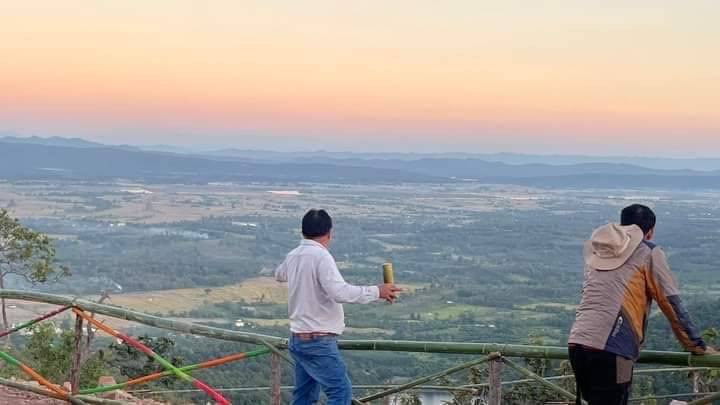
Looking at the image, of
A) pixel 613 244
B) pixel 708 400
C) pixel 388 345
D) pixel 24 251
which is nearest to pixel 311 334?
pixel 388 345

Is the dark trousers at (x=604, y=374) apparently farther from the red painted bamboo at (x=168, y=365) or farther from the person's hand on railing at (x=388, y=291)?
the red painted bamboo at (x=168, y=365)

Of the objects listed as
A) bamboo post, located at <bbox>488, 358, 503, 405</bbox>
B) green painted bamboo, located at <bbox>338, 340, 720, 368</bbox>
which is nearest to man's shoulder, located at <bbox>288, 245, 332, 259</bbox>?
green painted bamboo, located at <bbox>338, 340, 720, 368</bbox>

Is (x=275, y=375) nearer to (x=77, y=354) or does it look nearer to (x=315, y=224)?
(x=315, y=224)

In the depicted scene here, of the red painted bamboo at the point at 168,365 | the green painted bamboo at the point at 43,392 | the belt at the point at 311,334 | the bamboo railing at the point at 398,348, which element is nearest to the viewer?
the bamboo railing at the point at 398,348

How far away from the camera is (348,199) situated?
9506cm

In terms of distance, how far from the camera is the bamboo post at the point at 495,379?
14.1 feet

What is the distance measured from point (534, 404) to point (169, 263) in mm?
48494

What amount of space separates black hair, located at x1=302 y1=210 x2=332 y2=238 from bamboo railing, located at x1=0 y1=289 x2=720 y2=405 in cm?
71

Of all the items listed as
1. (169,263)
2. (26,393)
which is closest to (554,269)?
(169,263)

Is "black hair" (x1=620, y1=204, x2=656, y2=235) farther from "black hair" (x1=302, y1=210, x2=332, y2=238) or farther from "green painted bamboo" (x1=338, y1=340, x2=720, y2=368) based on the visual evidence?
"black hair" (x1=302, y1=210, x2=332, y2=238)

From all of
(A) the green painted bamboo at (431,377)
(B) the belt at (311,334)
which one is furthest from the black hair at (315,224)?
(A) the green painted bamboo at (431,377)

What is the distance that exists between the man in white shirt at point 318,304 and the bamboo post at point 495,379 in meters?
0.67

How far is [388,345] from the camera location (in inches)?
183

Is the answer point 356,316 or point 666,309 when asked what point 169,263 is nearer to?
point 356,316
